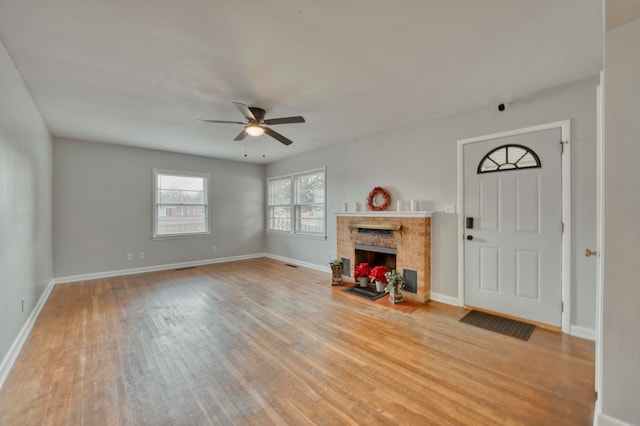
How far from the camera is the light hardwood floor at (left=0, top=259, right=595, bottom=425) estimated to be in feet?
5.67

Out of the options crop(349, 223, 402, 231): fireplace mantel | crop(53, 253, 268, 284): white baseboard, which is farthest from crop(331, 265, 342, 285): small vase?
crop(53, 253, 268, 284): white baseboard

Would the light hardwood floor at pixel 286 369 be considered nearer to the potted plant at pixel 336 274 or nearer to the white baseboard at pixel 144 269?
the potted plant at pixel 336 274

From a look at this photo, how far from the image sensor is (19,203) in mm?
2682

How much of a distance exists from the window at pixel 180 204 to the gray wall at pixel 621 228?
6.75 meters

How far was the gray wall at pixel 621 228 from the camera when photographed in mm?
1404

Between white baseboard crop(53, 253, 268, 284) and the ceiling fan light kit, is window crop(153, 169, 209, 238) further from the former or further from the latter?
the ceiling fan light kit

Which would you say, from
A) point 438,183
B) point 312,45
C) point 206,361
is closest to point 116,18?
point 312,45

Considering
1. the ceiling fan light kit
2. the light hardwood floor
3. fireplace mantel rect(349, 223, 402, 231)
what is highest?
the ceiling fan light kit

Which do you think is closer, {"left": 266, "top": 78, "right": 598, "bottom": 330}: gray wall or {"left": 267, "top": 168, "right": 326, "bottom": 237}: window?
{"left": 266, "top": 78, "right": 598, "bottom": 330}: gray wall

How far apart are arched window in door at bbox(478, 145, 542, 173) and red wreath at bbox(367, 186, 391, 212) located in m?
1.41

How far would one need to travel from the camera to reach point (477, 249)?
351 cm

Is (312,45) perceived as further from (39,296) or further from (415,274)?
(39,296)

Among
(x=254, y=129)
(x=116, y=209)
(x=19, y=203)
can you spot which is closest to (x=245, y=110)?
(x=254, y=129)

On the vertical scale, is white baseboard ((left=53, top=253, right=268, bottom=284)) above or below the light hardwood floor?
above
